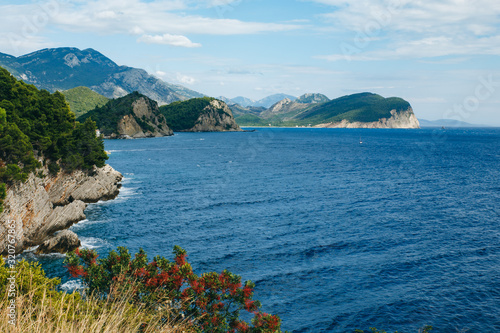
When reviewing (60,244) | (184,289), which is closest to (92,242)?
(60,244)

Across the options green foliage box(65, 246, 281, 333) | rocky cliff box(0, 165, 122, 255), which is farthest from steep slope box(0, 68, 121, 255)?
green foliage box(65, 246, 281, 333)

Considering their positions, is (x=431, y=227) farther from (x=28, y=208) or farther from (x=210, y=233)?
(x=28, y=208)

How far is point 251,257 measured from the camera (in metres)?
40.6

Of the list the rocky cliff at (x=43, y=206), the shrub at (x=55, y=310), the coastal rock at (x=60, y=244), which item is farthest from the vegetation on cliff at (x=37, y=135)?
the shrub at (x=55, y=310)

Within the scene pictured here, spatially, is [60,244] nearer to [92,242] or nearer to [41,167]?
[92,242]

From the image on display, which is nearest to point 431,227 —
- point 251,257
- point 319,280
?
point 319,280

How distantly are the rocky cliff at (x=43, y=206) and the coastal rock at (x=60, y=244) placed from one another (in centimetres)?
274

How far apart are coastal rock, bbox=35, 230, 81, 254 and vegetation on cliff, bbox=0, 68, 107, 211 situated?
677 centimetres

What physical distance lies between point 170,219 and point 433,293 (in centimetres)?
3805

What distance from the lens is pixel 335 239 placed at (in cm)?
4638

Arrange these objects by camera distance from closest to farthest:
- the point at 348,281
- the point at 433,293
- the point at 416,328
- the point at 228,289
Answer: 1. the point at 228,289
2. the point at 416,328
3. the point at 433,293
4. the point at 348,281

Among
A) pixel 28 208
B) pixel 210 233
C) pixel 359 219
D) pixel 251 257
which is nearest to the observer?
pixel 251 257

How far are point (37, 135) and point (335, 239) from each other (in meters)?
46.1

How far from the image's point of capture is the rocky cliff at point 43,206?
41.9 meters
